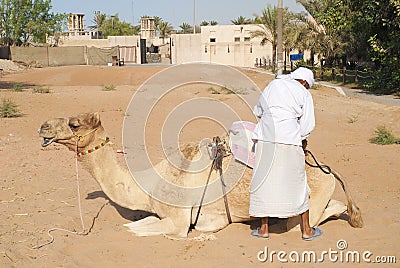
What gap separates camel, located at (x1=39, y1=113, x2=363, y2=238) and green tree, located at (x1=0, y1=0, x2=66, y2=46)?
50.7 meters

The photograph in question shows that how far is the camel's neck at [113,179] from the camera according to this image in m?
5.44

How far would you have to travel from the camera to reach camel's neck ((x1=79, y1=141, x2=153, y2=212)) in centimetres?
544

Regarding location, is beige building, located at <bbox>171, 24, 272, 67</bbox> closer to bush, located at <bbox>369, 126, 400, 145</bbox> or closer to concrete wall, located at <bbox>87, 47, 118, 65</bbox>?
concrete wall, located at <bbox>87, 47, 118, 65</bbox>

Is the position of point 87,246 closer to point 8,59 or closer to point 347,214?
point 347,214

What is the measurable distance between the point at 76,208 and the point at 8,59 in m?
40.6

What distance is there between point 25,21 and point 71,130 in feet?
171

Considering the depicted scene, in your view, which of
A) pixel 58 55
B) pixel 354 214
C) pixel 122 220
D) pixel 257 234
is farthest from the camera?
pixel 58 55

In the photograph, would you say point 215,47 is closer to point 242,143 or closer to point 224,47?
point 224,47

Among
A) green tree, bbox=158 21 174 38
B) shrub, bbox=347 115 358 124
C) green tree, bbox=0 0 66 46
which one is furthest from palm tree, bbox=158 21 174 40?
shrub, bbox=347 115 358 124

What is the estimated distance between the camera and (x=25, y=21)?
53281 millimetres

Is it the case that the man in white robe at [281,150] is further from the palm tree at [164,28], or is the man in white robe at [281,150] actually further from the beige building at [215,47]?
the palm tree at [164,28]

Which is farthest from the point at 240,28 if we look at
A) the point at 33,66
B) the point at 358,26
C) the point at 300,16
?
the point at 358,26

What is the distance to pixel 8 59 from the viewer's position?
43.8 metres

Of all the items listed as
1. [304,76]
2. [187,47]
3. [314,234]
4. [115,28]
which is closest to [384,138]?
[314,234]
